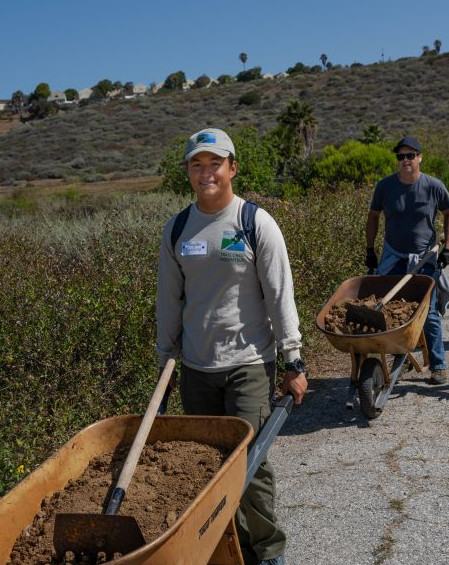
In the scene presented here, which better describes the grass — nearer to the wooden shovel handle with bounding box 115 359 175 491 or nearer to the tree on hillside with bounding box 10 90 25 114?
the wooden shovel handle with bounding box 115 359 175 491

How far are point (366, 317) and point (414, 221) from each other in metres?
1.30

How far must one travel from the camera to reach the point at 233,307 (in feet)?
12.5

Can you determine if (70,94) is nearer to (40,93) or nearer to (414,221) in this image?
(40,93)

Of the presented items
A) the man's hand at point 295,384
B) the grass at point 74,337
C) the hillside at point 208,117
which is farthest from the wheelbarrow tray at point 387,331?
Result: the hillside at point 208,117

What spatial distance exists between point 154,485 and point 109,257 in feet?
14.4

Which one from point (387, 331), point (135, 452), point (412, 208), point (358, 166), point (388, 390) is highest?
point (412, 208)

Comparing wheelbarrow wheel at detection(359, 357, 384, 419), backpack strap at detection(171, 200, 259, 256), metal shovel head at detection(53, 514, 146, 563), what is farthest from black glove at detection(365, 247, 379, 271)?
metal shovel head at detection(53, 514, 146, 563)

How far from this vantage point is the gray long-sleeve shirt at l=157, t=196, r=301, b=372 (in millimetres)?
3752

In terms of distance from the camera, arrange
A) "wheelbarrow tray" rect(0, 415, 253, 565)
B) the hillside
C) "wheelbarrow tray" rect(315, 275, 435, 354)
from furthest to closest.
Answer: the hillside, "wheelbarrow tray" rect(315, 275, 435, 354), "wheelbarrow tray" rect(0, 415, 253, 565)

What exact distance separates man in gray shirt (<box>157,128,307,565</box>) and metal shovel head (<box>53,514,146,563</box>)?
1.17m

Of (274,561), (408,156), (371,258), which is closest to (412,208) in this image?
(408,156)

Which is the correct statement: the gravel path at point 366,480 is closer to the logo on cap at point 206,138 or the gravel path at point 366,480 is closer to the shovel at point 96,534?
the shovel at point 96,534

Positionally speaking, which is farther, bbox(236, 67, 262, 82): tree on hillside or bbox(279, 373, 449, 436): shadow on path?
bbox(236, 67, 262, 82): tree on hillside

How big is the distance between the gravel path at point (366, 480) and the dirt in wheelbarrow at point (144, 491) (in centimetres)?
131
